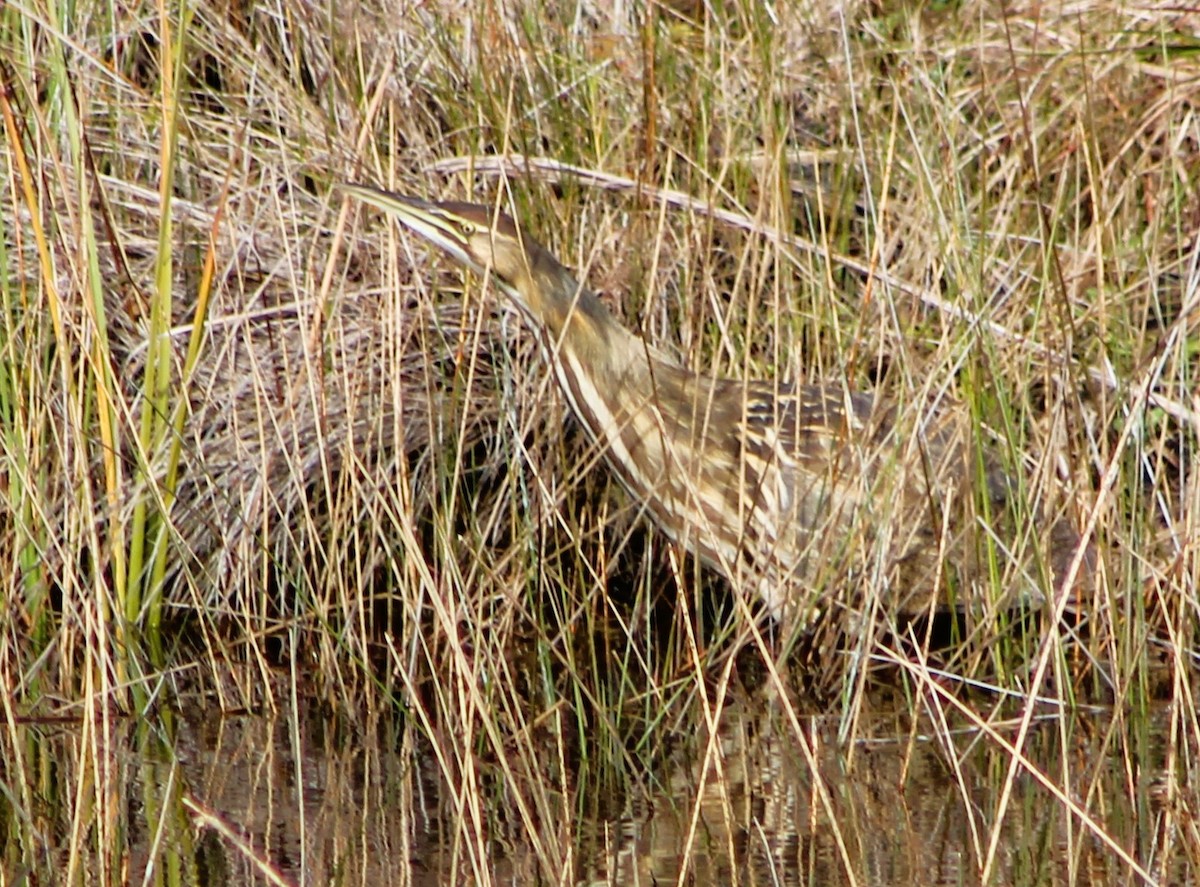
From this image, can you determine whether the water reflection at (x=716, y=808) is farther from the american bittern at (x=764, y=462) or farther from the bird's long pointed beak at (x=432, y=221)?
the bird's long pointed beak at (x=432, y=221)

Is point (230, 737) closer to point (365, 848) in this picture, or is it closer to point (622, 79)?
point (365, 848)

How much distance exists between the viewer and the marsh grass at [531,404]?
2.54 metres

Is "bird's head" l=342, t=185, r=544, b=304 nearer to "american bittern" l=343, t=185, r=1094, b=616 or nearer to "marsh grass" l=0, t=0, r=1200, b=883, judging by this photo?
"american bittern" l=343, t=185, r=1094, b=616

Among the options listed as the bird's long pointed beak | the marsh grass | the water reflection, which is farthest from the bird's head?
the water reflection

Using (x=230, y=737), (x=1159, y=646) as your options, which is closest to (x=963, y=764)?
(x=1159, y=646)

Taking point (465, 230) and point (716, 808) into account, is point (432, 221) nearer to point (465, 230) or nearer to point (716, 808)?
point (465, 230)

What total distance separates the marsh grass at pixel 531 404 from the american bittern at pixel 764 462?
0.08m

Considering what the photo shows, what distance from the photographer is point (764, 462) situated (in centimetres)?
317

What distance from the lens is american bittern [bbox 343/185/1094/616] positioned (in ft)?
9.49

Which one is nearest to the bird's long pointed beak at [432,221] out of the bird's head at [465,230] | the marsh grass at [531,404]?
the bird's head at [465,230]

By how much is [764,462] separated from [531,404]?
1.50 feet

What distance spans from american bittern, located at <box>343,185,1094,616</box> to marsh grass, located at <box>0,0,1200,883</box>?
8 cm

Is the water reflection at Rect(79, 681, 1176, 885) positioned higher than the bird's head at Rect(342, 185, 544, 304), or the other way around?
the bird's head at Rect(342, 185, 544, 304)

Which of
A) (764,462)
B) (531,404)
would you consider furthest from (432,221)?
(764,462)
